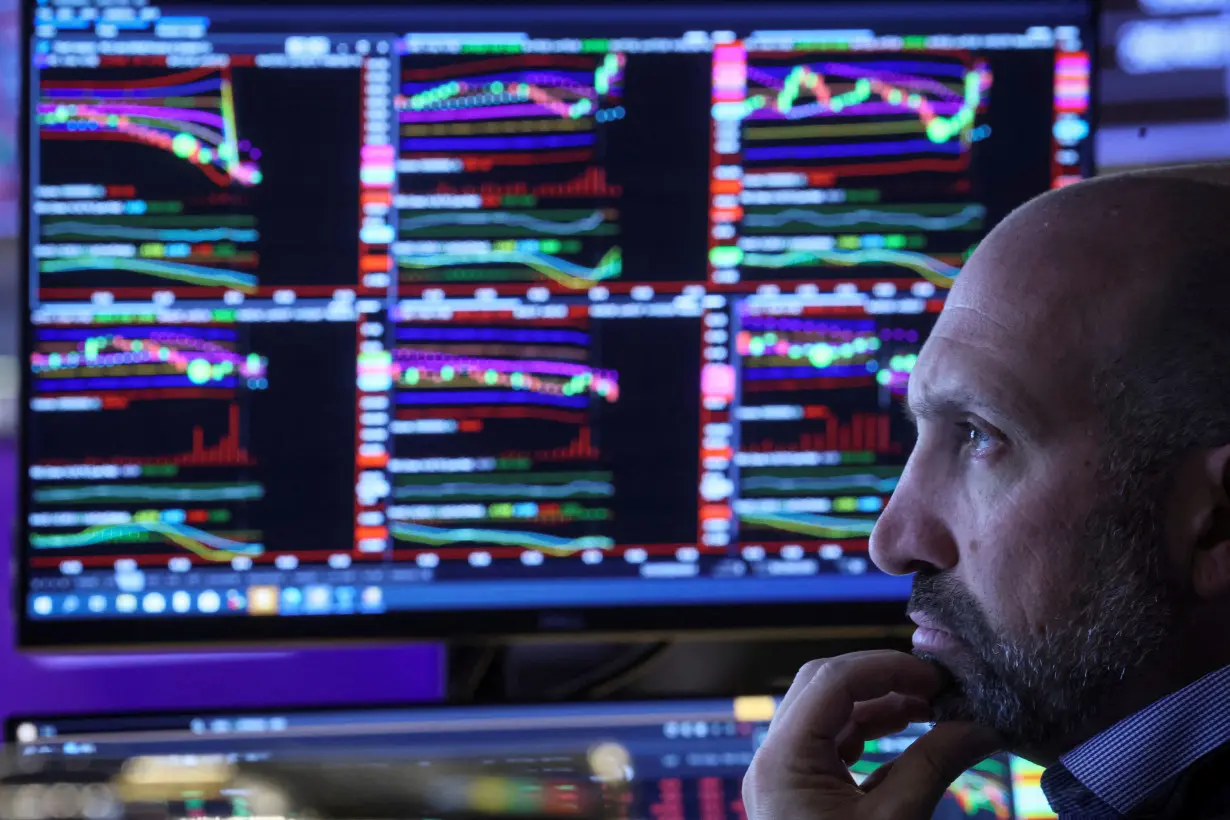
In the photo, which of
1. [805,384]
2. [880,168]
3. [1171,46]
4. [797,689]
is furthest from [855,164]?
[797,689]

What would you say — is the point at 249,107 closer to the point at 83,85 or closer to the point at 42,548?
the point at 83,85

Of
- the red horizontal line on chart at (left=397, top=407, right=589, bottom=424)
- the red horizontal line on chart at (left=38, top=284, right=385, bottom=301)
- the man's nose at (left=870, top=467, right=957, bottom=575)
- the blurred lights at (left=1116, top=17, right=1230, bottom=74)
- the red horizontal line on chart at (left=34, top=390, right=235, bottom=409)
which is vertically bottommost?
the man's nose at (left=870, top=467, right=957, bottom=575)

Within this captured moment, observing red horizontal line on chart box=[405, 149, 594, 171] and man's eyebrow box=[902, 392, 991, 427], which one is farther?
red horizontal line on chart box=[405, 149, 594, 171]

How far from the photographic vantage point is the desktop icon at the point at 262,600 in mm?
1140

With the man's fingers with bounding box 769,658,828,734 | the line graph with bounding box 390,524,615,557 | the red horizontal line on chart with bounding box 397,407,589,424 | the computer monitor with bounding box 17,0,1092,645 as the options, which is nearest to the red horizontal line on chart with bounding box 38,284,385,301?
the computer monitor with bounding box 17,0,1092,645

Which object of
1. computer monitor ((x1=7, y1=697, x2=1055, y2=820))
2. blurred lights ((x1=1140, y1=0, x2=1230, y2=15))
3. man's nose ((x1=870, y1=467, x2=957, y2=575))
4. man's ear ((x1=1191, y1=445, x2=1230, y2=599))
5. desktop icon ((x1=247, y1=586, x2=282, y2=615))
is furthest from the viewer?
blurred lights ((x1=1140, y1=0, x2=1230, y2=15))

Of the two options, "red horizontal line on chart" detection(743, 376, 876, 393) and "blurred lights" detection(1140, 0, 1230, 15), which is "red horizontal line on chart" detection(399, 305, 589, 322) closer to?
"red horizontal line on chart" detection(743, 376, 876, 393)

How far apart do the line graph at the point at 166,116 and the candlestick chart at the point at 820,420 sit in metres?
0.48

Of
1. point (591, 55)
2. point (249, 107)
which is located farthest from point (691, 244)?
point (249, 107)

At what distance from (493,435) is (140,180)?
383 millimetres

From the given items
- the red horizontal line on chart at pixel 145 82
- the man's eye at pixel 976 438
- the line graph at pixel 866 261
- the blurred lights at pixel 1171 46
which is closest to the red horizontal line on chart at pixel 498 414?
the line graph at pixel 866 261

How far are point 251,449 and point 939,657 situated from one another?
25.1 inches

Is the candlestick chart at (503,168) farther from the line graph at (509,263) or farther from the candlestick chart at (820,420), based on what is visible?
A: the candlestick chart at (820,420)

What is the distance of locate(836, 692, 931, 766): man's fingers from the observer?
84 centimetres
